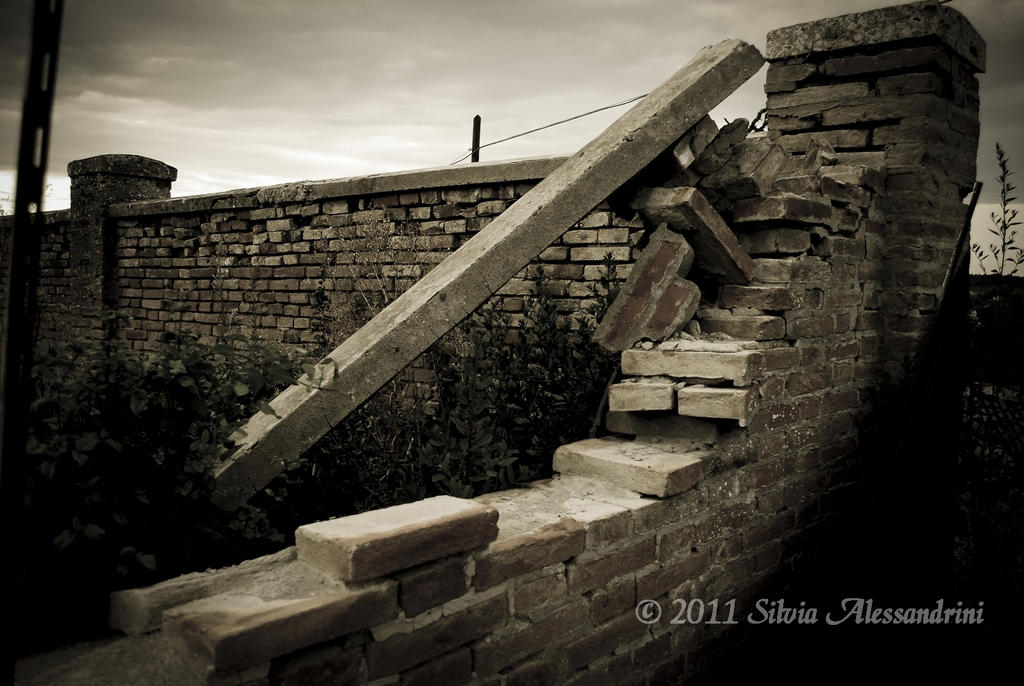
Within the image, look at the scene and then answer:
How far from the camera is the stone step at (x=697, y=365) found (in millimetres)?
2436

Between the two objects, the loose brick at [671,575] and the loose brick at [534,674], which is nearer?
the loose brick at [534,674]

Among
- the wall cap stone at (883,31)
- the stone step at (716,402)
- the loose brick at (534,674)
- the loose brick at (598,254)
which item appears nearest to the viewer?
the loose brick at (534,674)

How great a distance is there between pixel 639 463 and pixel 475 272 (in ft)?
2.86

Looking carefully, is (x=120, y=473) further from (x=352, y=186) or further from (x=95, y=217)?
(x=95, y=217)

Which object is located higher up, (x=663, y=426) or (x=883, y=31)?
(x=883, y=31)

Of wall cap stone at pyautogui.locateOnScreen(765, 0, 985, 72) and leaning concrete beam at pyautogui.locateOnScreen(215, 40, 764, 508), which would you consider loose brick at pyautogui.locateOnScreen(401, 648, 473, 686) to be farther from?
wall cap stone at pyautogui.locateOnScreen(765, 0, 985, 72)

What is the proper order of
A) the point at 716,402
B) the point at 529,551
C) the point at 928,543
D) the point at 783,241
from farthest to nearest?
the point at 928,543 < the point at 783,241 < the point at 716,402 < the point at 529,551

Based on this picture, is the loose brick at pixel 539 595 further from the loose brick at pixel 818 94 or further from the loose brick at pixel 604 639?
the loose brick at pixel 818 94

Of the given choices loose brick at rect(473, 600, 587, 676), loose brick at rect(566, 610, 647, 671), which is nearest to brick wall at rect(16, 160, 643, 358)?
loose brick at rect(566, 610, 647, 671)

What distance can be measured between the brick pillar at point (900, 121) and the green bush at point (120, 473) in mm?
3053

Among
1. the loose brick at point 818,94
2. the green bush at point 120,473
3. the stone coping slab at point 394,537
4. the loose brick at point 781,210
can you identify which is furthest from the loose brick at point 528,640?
the loose brick at point 818,94

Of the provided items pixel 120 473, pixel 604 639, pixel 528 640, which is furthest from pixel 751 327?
pixel 120 473

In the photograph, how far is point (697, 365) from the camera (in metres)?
2.52

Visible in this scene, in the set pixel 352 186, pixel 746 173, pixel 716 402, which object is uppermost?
pixel 352 186
